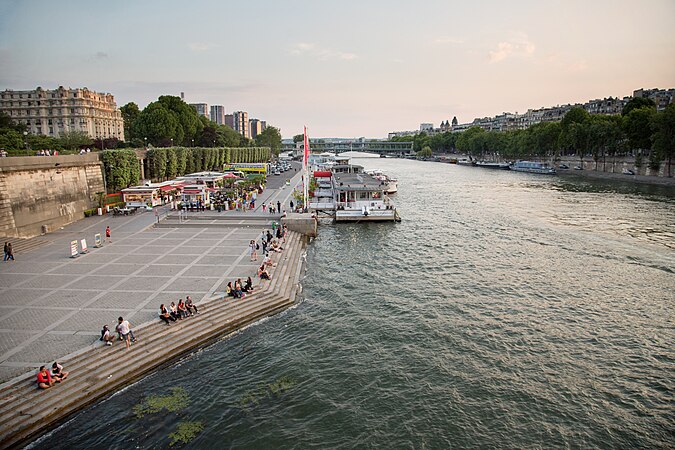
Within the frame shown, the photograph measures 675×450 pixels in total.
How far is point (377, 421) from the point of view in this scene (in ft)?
49.7

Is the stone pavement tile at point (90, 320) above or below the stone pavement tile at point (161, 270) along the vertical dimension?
below

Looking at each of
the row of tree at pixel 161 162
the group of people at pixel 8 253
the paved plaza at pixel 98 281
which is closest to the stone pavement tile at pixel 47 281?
the paved plaza at pixel 98 281

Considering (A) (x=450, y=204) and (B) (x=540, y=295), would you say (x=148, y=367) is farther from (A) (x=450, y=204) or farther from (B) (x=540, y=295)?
(A) (x=450, y=204)

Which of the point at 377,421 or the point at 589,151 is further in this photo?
the point at 589,151

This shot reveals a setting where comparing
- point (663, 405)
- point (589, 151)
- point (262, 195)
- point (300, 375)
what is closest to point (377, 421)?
point (300, 375)

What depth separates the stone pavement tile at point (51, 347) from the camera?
1650 cm

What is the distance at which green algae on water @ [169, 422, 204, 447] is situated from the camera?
13727mm

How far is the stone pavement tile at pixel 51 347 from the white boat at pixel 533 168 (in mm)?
121289

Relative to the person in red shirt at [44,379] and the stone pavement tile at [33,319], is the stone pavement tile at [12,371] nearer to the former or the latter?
the person in red shirt at [44,379]

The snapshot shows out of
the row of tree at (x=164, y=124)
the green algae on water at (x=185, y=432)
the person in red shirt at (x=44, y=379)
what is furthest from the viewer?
the row of tree at (x=164, y=124)

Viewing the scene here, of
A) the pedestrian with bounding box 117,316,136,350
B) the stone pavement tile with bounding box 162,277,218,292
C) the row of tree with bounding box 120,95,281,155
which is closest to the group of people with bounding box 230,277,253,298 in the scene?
the stone pavement tile with bounding box 162,277,218,292

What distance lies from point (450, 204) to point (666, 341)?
45.1 metres

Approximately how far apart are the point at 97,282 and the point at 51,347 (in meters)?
7.98

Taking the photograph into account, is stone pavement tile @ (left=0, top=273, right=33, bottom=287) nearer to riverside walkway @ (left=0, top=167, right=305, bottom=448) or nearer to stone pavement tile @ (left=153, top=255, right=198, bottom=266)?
riverside walkway @ (left=0, top=167, right=305, bottom=448)
